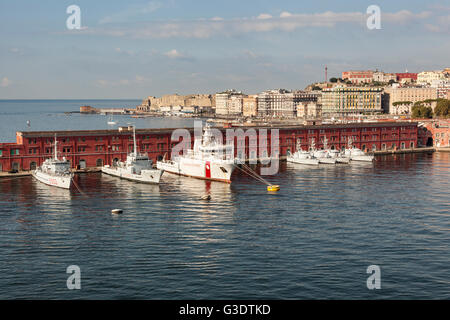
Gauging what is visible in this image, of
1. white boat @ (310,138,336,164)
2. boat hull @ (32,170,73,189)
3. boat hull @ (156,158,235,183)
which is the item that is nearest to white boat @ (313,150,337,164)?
white boat @ (310,138,336,164)

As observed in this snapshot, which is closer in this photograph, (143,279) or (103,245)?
(143,279)

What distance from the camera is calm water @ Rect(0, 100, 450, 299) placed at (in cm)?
3262

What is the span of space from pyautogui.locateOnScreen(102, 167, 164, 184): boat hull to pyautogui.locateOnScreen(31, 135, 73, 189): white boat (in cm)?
716

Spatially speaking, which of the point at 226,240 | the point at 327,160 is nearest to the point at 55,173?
the point at 226,240

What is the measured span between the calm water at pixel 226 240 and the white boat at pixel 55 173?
1.72 meters

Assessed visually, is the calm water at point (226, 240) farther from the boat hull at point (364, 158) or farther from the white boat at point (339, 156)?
the boat hull at point (364, 158)

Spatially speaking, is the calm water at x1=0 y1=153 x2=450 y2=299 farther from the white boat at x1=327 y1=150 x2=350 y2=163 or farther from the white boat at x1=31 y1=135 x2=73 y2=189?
the white boat at x1=327 y1=150 x2=350 y2=163

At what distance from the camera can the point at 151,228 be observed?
4609 centimetres

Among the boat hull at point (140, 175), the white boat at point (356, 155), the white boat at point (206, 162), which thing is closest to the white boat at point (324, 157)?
the white boat at point (356, 155)

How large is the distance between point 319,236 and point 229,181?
29.1m

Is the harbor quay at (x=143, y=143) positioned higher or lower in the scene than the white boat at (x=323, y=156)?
higher

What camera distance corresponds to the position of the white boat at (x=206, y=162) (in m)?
72.8
